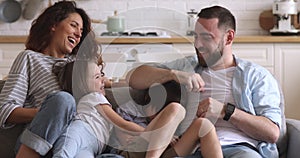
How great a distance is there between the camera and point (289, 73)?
4262 millimetres

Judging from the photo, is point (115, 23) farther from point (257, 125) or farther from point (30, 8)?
point (257, 125)

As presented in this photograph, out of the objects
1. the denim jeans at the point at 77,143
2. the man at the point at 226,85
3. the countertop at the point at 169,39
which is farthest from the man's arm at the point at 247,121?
the countertop at the point at 169,39

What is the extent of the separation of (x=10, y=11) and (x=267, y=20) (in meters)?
2.20

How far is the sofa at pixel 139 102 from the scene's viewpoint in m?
2.24

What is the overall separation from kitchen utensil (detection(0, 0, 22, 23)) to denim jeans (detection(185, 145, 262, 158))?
117 inches

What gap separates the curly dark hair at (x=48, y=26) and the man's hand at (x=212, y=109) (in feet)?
2.25

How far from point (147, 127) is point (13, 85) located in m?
0.62

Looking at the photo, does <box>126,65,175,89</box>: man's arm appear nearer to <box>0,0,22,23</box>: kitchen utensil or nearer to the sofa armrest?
the sofa armrest

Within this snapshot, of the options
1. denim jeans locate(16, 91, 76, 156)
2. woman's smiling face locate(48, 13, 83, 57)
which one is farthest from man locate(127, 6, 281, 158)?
denim jeans locate(16, 91, 76, 156)

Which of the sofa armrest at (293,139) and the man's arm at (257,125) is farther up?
the man's arm at (257,125)

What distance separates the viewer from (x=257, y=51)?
421 cm

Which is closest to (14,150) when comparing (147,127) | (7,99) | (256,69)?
(7,99)

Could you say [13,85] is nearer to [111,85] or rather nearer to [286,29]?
[111,85]

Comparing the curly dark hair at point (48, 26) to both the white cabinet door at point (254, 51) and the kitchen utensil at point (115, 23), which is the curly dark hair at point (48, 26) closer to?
the kitchen utensil at point (115, 23)
